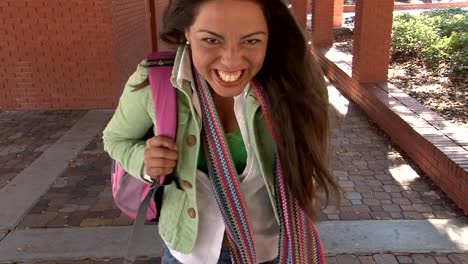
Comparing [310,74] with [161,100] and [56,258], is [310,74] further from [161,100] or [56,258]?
[56,258]

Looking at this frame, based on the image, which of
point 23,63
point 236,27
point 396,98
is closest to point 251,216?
point 236,27

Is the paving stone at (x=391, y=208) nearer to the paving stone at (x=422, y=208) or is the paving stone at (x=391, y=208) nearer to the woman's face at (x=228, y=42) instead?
the paving stone at (x=422, y=208)

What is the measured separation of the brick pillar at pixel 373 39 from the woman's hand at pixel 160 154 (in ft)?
20.0

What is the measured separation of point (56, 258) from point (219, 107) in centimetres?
237

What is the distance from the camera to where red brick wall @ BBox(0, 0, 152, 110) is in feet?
Answer: 22.7

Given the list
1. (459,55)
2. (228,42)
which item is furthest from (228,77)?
Answer: (459,55)

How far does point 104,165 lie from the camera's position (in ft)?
17.4

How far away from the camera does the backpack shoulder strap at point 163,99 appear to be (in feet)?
5.03

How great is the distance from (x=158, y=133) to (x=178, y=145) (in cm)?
7

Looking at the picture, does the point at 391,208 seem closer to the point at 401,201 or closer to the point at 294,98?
the point at 401,201

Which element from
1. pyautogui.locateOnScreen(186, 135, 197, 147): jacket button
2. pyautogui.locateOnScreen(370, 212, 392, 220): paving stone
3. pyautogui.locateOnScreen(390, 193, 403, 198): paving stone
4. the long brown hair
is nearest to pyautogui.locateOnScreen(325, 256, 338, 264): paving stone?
pyautogui.locateOnScreen(370, 212, 392, 220): paving stone

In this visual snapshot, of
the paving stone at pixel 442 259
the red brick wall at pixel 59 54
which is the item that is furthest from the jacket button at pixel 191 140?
the red brick wall at pixel 59 54

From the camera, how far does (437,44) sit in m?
8.58

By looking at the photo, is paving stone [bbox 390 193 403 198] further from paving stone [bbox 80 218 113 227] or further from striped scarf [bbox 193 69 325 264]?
striped scarf [bbox 193 69 325 264]
